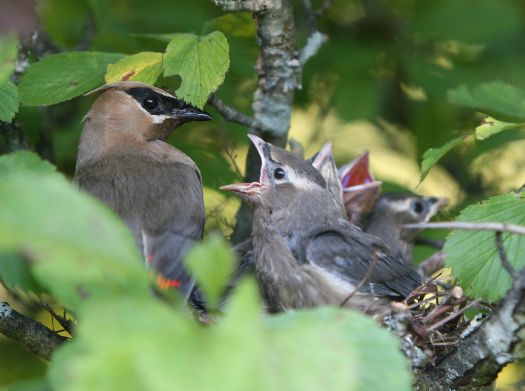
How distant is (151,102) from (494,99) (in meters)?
1.84

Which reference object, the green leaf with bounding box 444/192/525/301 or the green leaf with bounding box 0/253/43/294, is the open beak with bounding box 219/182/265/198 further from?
the green leaf with bounding box 0/253/43/294

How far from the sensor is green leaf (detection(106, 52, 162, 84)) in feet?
14.9

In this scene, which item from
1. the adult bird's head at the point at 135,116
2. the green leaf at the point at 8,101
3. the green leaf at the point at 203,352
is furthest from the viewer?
the adult bird's head at the point at 135,116

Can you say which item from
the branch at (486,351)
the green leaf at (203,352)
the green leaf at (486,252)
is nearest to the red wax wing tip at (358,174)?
the green leaf at (486,252)

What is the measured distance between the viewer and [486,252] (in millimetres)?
4090

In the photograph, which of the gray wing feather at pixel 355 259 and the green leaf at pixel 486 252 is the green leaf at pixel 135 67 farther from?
the green leaf at pixel 486 252

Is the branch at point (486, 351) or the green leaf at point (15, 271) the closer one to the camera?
the green leaf at point (15, 271)

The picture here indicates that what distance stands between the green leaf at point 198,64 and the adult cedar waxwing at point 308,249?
0.80 metres

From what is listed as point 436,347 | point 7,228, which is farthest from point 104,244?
point 436,347

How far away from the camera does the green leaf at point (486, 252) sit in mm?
4031

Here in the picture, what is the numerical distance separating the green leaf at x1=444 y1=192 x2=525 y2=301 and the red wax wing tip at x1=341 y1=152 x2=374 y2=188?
2103 mm

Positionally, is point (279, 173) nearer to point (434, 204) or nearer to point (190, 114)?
point (190, 114)

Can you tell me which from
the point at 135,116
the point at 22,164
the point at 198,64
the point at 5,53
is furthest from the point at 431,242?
the point at 5,53

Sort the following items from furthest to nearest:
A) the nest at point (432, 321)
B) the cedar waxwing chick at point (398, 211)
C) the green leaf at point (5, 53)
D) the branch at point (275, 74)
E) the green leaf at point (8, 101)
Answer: the cedar waxwing chick at point (398, 211)
the branch at point (275, 74)
the nest at point (432, 321)
the green leaf at point (8, 101)
the green leaf at point (5, 53)
